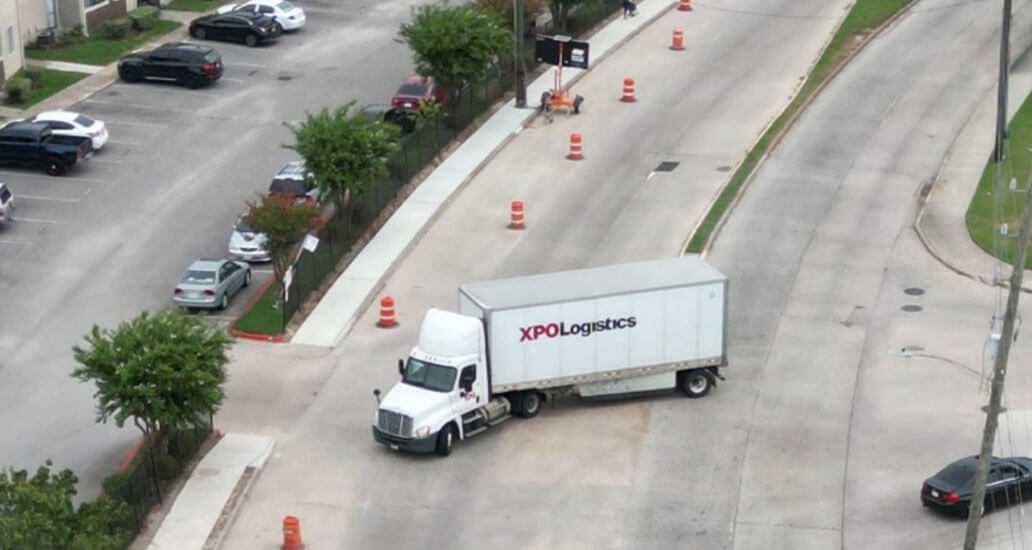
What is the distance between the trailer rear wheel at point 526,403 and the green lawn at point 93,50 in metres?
A: 35.0

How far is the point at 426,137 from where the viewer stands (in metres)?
62.5

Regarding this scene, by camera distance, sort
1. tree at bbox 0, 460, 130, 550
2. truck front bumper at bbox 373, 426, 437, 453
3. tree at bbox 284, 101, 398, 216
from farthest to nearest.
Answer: tree at bbox 284, 101, 398, 216 → truck front bumper at bbox 373, 426, 437, 453 → tree at bbox 0, 460, 130, 550

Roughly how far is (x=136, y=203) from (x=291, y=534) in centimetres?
2362

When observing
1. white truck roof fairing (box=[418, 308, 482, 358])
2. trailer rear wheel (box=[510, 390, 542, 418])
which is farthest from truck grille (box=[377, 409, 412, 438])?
trailer rear wheel (box=[510, 390, 542, 418])

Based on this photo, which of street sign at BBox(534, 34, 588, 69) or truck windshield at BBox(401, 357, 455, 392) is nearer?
truck windshield at BBox(401, 357, 455, 392)

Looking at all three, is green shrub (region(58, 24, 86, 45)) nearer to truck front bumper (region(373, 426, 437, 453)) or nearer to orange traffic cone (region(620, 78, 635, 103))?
orange traffic cone (region(620, 78, 635, 103))

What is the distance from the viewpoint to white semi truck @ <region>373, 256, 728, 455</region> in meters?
42.7

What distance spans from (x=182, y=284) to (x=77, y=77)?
22367 mm

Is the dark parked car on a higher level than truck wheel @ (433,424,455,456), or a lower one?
higher

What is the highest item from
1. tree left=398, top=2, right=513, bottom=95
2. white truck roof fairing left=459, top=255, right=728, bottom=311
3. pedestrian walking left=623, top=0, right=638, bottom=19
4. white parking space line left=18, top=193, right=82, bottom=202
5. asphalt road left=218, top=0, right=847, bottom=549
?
tree left=398, top=2, right=513, bottom=95

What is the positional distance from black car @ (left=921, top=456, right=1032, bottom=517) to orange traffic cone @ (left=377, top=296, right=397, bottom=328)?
54.4 feet

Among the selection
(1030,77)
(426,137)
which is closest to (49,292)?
(426,137)

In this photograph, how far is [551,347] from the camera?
143ft

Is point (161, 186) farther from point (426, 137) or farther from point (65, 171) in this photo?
point (426, 137)
